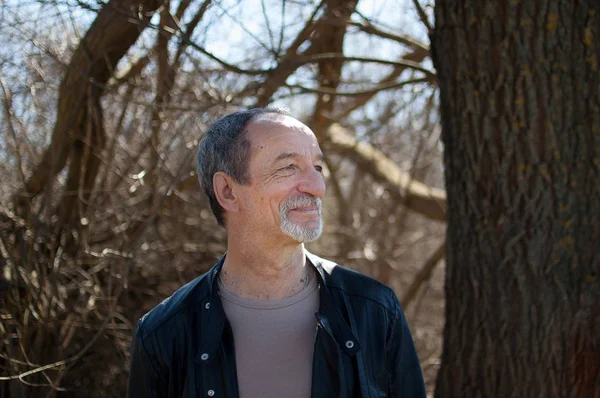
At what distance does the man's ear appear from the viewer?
2.55 meters

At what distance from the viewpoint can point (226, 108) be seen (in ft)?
15.9

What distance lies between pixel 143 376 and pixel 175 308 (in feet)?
0.82

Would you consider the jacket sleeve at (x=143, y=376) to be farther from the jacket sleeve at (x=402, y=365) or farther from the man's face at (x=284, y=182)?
the jacket sleeve at (x=402, y=365)

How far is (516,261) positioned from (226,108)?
2382mm

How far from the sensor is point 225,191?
102 inches

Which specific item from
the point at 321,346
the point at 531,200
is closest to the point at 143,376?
the point at 321,346

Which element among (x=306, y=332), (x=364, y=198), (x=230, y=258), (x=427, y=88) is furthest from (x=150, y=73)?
(x=364, y=198)

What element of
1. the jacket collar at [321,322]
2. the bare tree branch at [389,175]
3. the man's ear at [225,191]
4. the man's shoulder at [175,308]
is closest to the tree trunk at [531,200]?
the jacket collar at [321,322]

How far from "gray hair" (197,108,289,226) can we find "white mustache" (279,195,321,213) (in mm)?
174

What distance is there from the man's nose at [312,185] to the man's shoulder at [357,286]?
0.28 meters

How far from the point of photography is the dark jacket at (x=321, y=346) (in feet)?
7.59

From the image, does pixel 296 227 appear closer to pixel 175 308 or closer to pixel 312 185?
pixel 312 185

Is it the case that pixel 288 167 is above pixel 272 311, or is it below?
above

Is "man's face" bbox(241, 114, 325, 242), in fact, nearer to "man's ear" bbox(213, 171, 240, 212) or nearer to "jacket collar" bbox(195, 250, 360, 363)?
"man's ear" bbox(213, 171, 240, 212)
